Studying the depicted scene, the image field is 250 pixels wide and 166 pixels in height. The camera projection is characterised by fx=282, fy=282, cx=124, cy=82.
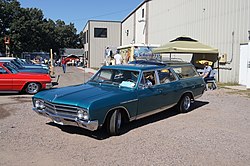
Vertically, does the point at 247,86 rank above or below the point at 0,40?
below

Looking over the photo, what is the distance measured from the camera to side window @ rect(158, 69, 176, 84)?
7.21 meters

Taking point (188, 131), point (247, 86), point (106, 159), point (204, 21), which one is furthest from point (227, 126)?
point (204, 21)

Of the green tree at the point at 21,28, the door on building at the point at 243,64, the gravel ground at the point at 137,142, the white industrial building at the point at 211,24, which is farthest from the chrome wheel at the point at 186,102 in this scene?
the green tree at the point at 21,28

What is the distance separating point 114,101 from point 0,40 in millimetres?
46879

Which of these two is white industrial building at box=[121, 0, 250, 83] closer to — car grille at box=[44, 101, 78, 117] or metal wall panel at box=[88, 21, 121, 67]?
car grille at box=[44, 101, 78, 117]

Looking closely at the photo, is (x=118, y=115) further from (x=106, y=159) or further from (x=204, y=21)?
(x=204, y=21)

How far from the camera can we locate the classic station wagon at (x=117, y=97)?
538 cm

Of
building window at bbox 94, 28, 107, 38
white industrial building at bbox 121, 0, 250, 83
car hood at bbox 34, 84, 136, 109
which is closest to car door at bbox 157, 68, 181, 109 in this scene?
car hood at bbox 34, 84, 136, 109

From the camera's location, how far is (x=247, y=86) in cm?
1321

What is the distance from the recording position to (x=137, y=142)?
5.43m

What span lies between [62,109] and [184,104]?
392 cm

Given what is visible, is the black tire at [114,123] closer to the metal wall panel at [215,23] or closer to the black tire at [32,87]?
the black tire at [32,87]

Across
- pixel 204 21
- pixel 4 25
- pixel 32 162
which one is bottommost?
pixel 32 162

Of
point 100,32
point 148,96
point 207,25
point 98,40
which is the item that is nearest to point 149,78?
point 148,96
